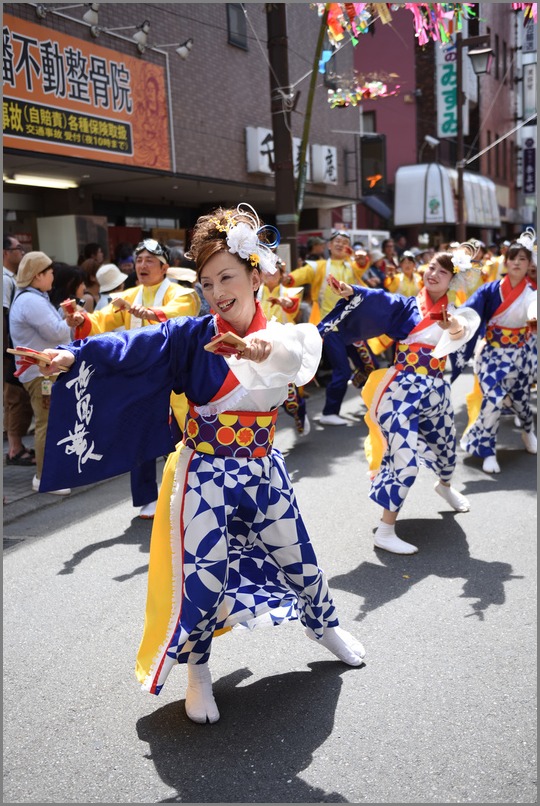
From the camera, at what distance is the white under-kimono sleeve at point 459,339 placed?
4.11 meters

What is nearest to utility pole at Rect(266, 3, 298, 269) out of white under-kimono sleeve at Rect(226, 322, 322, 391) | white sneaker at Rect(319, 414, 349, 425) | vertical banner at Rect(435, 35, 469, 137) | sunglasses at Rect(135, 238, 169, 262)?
white sneaker at Rect(319, 414, 349, 425)

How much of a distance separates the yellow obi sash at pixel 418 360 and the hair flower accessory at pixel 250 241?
1.80 metres

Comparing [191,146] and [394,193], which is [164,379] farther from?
[394,193]

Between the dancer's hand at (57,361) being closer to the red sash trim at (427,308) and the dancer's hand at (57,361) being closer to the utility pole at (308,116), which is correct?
the red sash trim at (427,308)

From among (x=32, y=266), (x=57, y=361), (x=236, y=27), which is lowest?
(x=57, y=361)

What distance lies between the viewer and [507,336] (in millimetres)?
6062

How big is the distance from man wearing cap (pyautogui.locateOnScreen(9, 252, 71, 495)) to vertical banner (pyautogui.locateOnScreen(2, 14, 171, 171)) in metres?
3.41

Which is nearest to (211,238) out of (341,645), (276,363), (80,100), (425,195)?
(276,363)

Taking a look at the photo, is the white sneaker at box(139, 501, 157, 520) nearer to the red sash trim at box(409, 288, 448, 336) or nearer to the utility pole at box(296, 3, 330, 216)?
the red sash trim at box(409, 288, 448, 336)

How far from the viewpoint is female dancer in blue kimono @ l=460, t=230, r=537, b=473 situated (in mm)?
5926

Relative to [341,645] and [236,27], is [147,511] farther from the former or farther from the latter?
[236,27]

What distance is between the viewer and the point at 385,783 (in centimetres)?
226

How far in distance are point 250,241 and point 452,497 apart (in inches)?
116

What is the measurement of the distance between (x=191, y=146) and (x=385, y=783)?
35.8 feet
